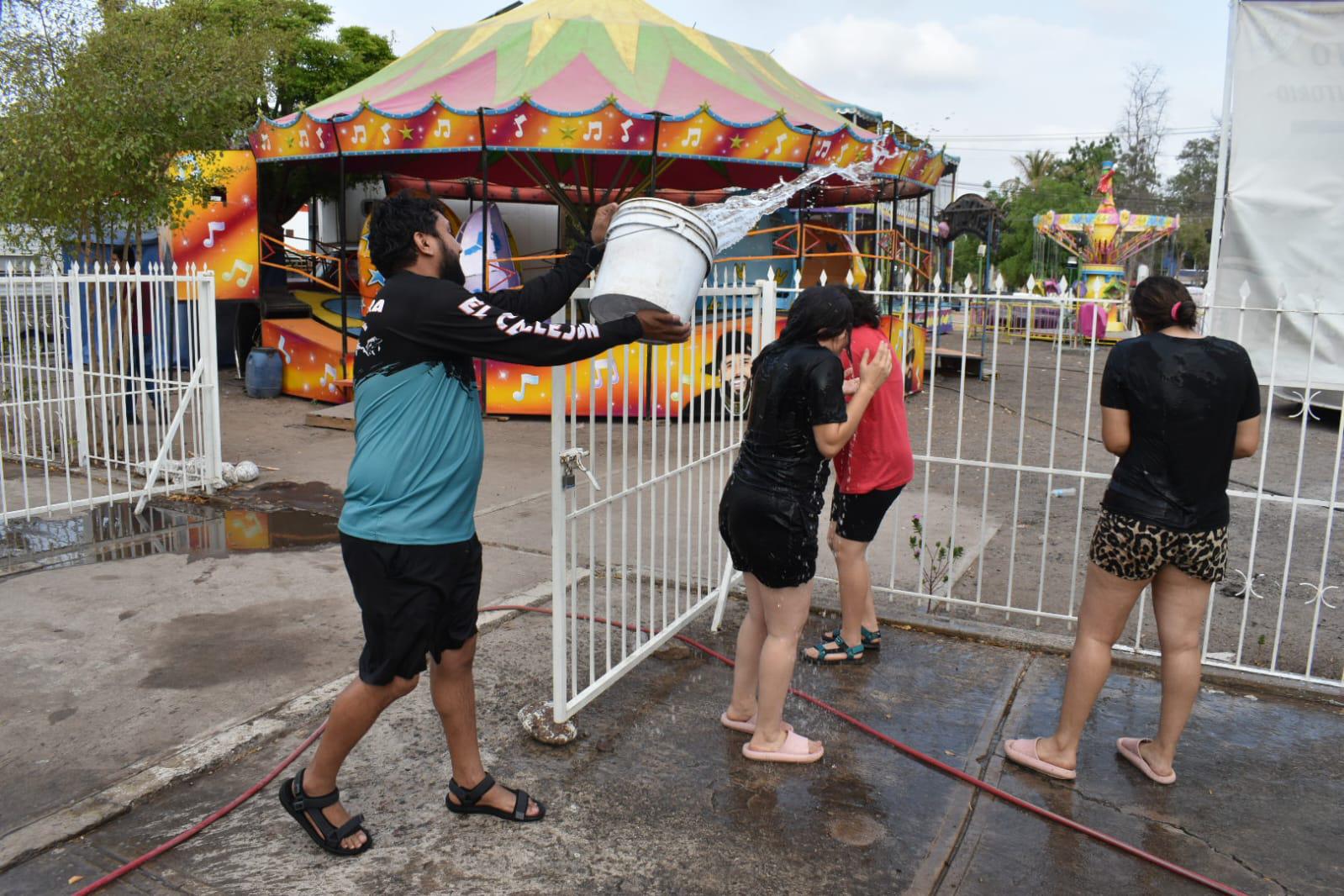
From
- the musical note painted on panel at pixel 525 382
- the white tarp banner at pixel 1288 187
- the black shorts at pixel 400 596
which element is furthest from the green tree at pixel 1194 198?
the black shorts at pixel 400 596

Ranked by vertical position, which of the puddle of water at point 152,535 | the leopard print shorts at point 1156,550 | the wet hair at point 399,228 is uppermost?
the wet hair at point 399,228

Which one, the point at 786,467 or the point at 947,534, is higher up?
the point at 786,467

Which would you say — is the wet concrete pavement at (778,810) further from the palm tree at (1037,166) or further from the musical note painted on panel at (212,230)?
the palm tree at (1037,166)

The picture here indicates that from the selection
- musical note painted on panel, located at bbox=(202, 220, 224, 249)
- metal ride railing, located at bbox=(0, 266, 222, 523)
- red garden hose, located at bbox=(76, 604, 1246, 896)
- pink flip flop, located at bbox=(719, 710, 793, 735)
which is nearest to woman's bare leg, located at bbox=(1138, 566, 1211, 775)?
red garden hose, located at bbox=(76, 604, 1246, 896)

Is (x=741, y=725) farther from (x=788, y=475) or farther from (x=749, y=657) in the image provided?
(x=788, y=475)

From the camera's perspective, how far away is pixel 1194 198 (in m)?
52.9

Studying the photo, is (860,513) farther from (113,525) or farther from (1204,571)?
(113,525)

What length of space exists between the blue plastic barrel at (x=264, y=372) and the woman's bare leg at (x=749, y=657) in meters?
10.8

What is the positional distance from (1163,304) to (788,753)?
201cm

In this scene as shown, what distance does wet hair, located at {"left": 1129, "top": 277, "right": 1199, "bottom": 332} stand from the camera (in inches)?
130

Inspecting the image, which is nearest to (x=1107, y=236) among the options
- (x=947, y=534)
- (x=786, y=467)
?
(x=947, y=534)

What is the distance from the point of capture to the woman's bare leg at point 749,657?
11.9ft

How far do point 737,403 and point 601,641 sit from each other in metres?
1.33

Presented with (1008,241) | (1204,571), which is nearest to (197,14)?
(1204,571)
